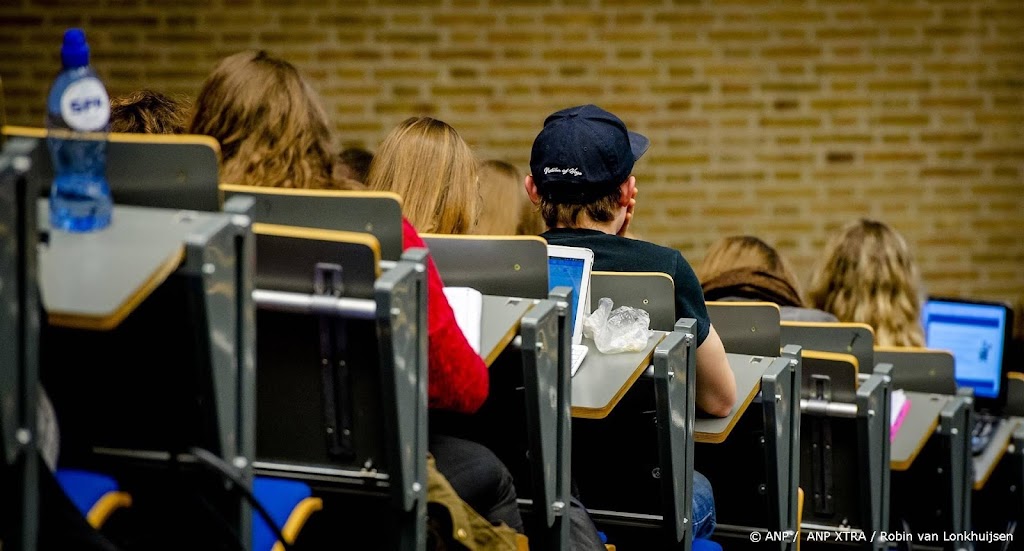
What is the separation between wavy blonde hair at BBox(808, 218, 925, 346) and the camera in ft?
14.2

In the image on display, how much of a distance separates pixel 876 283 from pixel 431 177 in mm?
2137

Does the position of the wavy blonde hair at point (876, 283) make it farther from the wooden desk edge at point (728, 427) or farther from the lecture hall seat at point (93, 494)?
the lecture hall seat at point (93, 494)

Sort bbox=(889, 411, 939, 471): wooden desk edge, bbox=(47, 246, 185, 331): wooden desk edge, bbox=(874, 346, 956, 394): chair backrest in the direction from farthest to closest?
bbox=(874, 346, 956, 394): chair backrest
bbox=(889, 411, 939, 471): wooden desk edge
bbox=(47, 246, 185, 331): wooden desk edge

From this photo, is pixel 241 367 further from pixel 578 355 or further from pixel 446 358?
pixel 578 355

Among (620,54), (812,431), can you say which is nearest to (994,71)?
(620,54)

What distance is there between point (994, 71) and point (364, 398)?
4560 mm

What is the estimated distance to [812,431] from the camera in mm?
3301

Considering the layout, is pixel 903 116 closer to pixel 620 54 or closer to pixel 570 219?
pixel 620 54

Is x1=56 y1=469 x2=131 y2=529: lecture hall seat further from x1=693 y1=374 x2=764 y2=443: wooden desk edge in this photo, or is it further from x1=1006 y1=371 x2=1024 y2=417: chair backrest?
x1=1006 y1=371 x2=1024 y2=417: chair backrest

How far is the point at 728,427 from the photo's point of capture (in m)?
2.83

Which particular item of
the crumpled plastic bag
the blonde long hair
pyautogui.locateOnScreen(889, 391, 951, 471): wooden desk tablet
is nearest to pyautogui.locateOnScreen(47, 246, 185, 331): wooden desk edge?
the crumpled plastic bag

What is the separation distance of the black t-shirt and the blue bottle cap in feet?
4.14

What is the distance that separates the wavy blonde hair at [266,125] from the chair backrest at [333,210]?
13 cm

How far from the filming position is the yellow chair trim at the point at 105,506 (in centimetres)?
173
